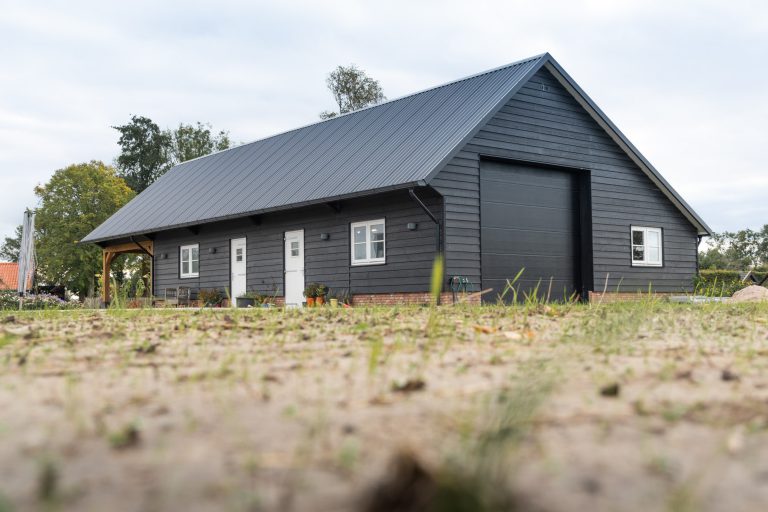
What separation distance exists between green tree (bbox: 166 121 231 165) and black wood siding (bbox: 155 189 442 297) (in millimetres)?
29651

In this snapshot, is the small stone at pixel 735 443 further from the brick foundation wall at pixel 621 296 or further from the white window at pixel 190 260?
the white window at pixel 190 260

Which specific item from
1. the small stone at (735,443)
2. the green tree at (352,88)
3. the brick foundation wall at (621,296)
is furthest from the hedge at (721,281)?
the green tree at (352,88)

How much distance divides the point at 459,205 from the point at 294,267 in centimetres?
535

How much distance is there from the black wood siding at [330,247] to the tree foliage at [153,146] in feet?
98.7

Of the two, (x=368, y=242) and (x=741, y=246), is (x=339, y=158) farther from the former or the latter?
(x=741, y=246)

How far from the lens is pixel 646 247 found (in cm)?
2067

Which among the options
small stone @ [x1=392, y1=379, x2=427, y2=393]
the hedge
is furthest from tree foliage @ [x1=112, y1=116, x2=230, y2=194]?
small stone @ [x1=392, y1=379, x2=427, y2=393]

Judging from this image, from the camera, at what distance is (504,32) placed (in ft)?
61.0

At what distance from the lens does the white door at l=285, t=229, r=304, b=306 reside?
1973 centimetres

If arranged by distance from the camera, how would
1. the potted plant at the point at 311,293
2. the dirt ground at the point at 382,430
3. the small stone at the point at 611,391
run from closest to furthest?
the dirt ground at the point at 382,430, the small stone at the point at 611,391, the potted plant at the point at 311,293

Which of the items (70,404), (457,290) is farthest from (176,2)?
(70,404)

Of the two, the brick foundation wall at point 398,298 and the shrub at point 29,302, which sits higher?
the brick foundation wall at point 398,298

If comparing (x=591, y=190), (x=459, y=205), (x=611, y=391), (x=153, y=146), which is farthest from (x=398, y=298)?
(x=153, y=146)

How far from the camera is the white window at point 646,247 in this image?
20.4 metres
